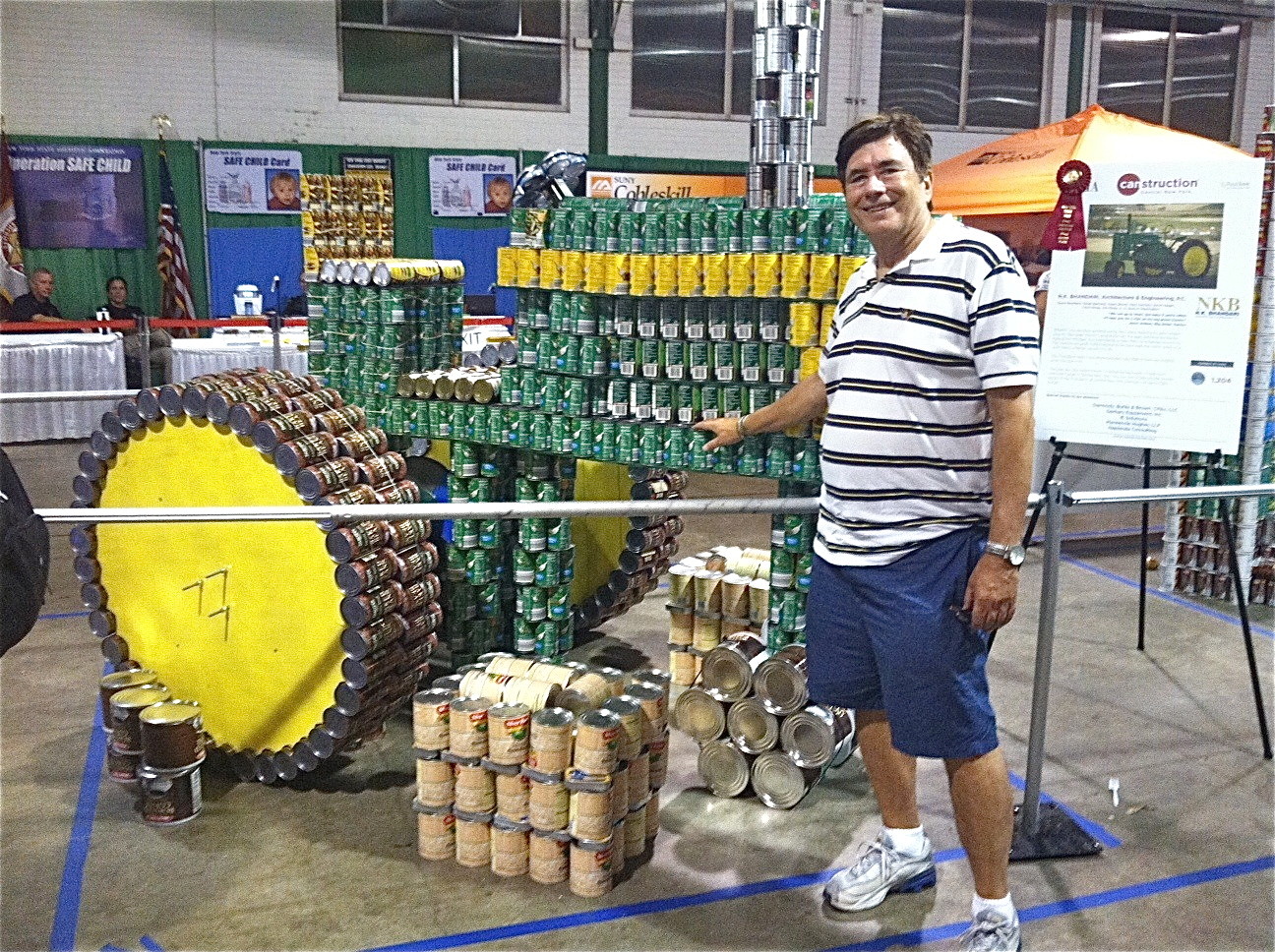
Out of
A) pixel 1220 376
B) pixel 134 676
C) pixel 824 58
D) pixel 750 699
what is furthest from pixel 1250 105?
pixel 134 676

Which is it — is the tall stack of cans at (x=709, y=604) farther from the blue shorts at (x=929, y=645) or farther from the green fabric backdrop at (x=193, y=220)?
the green fabric backdrop at (x=193, y=220)

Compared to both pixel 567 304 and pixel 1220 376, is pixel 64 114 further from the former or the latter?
pixel 1220 376

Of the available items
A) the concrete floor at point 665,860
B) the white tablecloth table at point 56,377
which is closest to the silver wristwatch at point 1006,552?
the concrete floor at point 665,860

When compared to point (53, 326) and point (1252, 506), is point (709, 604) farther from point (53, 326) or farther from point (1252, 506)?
point (53, 326)

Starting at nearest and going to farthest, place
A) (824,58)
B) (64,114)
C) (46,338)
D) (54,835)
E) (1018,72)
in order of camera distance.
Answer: (54,835)
(46,338)
(64,114)
(824,58)
(1018,72)

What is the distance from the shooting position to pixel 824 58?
1772cm

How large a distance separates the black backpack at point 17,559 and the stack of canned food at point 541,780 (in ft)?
4.79

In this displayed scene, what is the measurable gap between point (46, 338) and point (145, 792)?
9.38 m

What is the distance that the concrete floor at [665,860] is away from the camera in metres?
3.65

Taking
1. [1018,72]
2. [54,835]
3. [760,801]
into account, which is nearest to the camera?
[54,835]

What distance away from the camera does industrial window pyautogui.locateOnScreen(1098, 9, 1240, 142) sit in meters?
19.2

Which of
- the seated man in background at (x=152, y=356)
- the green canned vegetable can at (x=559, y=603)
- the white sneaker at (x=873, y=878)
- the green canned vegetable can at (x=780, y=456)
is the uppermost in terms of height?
the green canned vegetable can at (x=780, y=456)

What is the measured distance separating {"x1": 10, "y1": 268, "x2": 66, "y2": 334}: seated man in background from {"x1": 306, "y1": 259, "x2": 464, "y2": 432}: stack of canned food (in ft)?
30.4

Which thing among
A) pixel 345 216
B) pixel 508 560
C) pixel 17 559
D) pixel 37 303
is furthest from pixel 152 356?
pixel 17 559
